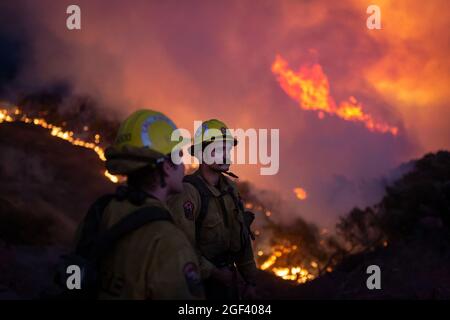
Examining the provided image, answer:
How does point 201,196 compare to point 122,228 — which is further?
point 201,196

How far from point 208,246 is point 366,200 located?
54.0 metres

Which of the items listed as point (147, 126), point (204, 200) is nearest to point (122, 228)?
point (147, 126)

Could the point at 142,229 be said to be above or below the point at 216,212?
below

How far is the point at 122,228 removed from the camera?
2176 millimetres

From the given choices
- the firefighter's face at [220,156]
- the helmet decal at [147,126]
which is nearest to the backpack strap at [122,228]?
the helmet decal at [147,126]

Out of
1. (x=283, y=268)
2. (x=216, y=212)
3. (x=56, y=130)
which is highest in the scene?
(x=56, y=130)

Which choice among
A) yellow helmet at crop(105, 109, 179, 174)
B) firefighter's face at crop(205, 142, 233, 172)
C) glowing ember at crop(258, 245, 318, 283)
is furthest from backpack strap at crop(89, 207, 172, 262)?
glowing ember at crop(258, 245, 318, 283)

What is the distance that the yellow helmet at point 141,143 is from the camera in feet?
8.01

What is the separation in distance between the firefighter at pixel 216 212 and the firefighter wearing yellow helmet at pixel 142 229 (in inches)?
58.6

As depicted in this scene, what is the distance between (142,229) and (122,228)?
101 mm

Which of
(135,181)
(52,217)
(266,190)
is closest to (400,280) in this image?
(135,181)

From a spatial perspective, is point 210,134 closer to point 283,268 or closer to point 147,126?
point 147,126

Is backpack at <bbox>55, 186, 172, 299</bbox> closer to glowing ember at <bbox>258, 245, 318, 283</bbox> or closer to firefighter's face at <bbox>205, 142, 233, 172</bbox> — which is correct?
firefighter's face at <bbox>205, 142, 233, 172</bbox>
